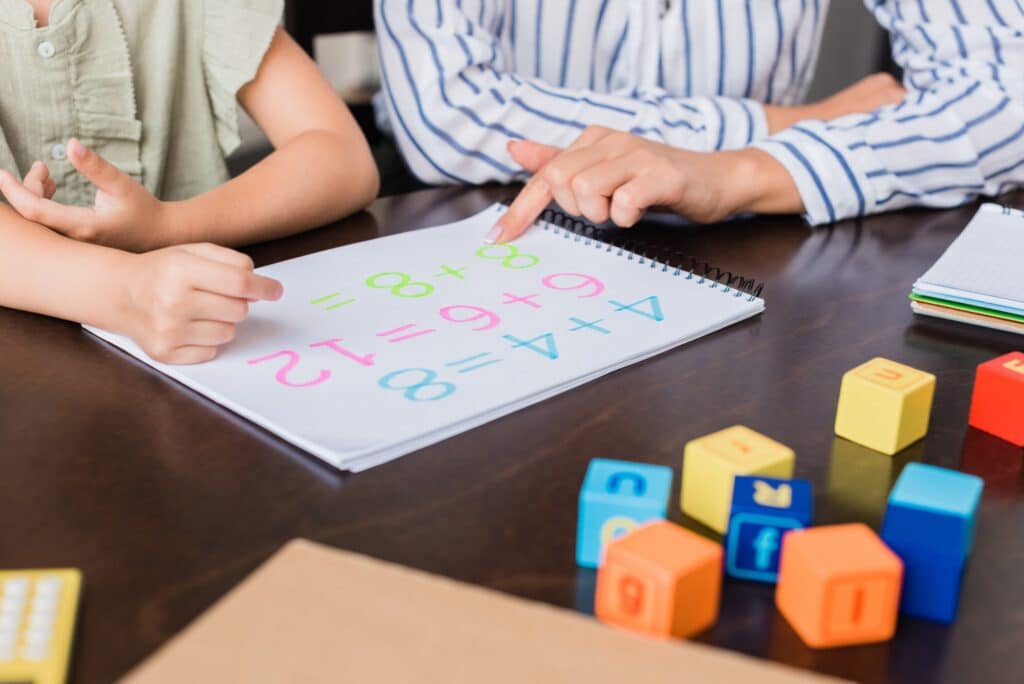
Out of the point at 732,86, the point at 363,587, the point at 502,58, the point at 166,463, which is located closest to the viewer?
the point at 363,587

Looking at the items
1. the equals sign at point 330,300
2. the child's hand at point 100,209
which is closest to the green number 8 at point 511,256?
the equals sign at point 330,300

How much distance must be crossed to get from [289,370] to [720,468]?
0.26 metres

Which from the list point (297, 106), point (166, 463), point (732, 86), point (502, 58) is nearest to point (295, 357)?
point (166, 463)

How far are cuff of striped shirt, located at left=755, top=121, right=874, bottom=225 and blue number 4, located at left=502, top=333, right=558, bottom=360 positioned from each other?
380 mm

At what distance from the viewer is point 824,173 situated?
911 mm

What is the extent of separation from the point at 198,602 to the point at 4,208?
432 mm

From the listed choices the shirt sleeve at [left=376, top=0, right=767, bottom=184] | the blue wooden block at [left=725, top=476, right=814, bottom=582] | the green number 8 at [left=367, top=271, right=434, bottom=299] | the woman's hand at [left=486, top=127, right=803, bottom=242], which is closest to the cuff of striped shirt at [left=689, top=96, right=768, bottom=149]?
the shirt sleeve at [left=376, top=0, right=767, bottom=184]

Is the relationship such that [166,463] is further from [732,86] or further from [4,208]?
[732,86]

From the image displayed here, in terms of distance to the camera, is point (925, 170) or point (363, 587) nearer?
point (363, 587)

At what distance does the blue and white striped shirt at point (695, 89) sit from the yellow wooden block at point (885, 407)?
1.31 feet

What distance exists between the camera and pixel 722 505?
44cm

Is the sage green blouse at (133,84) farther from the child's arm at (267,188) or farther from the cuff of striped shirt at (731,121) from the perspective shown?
the cuff of striped shirt at (731,121)

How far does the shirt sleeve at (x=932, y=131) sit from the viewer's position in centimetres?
92

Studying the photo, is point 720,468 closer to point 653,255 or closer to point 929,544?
point 929,544
